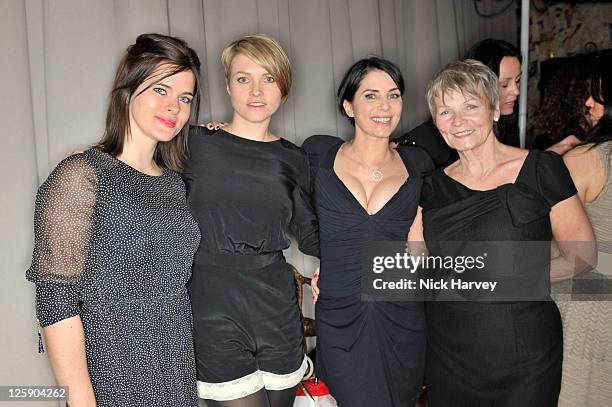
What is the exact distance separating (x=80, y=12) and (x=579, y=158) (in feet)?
6.12

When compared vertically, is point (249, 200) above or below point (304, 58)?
below

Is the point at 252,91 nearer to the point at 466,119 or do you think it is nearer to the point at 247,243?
the point at 247,243

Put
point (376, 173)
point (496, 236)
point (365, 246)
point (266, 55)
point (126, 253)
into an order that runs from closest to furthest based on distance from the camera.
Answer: point (126, 253) → point (496, 236) → point (266, 55) → point (365, 246) → point (376, 173)

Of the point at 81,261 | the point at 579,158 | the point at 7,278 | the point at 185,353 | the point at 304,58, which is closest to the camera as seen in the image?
the point at 81,261

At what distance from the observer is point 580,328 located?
1.82m

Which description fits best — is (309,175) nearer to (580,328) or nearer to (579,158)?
(579,158)

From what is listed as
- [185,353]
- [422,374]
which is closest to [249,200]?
[185,353]

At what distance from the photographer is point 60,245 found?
1.20m

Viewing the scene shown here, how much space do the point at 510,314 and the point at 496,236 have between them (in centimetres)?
25

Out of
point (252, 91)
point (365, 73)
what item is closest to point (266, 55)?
point (252, 91)

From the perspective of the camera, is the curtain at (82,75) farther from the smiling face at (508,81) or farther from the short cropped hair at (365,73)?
the smiling face at (508,81)

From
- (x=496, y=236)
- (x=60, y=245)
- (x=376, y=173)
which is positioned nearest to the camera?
(x=60, y=245)

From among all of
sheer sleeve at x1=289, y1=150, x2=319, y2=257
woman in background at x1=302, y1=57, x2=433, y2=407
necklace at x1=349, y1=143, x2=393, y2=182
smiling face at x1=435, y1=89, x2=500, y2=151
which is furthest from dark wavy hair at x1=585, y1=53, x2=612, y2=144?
sheer sleeve at x1=289, y1=150, x2=319, y2=257

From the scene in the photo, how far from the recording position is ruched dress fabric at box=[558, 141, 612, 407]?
178 centimetres
